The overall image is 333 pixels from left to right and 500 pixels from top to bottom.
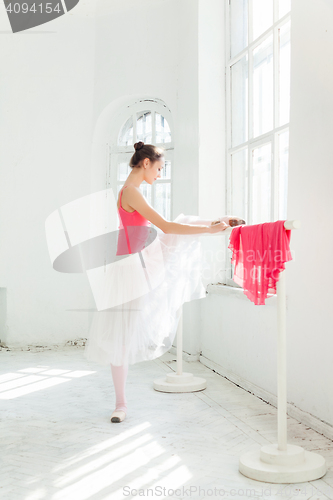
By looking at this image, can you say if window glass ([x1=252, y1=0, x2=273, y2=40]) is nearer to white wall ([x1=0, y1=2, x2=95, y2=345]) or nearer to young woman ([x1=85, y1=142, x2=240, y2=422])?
young woman ([x1=85, y1=142, x2=240, y2=422])

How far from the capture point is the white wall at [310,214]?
8.38ft

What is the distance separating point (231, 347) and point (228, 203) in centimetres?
143

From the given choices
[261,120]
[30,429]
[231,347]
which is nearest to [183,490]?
[30,429]

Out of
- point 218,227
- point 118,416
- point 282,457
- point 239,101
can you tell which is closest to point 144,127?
point 239,101

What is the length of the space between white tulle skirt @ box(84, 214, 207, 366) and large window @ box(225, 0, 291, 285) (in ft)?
3.10

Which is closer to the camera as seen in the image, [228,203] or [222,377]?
[222,377]

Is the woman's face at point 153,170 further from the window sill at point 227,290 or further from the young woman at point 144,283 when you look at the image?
the window sill at point 227,290

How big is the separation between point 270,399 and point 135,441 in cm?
111

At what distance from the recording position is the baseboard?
8.44 feet

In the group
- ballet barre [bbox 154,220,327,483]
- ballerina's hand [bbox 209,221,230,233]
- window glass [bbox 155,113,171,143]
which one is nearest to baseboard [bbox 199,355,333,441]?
ballet barre [bbox 154,220,327,483]

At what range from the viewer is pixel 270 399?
10.6 feet

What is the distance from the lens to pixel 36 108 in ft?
A: 18.9

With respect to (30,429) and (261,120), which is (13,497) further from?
(261,120)

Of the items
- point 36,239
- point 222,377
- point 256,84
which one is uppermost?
point 256,84
